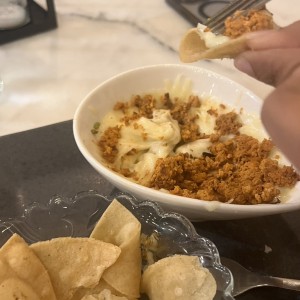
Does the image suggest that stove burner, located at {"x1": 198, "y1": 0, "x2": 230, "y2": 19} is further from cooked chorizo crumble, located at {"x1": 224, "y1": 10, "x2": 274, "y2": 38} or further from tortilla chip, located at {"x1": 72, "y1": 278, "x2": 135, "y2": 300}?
tortilla chip, located at {"x1": 72, "y1": 278, "x2": 135, "y2": 300}

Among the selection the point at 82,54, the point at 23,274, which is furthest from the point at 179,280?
the point at 82,54

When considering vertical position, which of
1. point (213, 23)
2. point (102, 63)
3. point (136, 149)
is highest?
point (213, 23)

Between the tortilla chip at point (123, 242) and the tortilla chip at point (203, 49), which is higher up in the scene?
the tortilla chip at point (203, 49)

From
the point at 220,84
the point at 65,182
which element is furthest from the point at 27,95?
the point at 220,84

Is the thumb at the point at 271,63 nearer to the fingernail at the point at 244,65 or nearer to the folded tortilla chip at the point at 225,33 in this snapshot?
the fingernail at the point at 244,65

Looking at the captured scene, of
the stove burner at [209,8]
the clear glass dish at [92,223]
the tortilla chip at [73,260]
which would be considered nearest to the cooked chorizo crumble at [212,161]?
the clear glass dish at [92,223]

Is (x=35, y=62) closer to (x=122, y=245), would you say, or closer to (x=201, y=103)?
(x=201, y=103)
